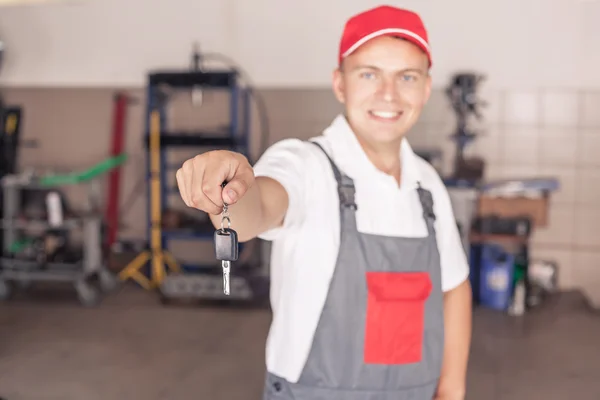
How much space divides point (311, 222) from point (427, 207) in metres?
0.27

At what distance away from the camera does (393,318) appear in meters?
1.27

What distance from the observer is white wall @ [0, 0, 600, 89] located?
4.37 m

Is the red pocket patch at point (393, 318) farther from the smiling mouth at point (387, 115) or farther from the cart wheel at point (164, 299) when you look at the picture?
the cart wheel at point (164, 299)

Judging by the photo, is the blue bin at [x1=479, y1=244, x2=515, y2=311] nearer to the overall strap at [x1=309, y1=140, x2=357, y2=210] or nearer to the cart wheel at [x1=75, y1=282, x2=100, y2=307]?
the cart wheel at [x1=75, y1=282, x2=100, y2=307]

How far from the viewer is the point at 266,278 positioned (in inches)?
183

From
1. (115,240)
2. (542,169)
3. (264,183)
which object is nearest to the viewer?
(264,183)

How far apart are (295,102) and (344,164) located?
3.47 meters

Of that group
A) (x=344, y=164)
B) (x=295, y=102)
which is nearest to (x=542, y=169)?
(x=295, y=102)

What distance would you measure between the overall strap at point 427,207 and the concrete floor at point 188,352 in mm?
1769

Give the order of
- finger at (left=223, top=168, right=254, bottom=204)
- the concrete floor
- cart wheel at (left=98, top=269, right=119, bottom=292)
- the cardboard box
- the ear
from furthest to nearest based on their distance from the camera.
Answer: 1. cart wheel at (left=98, top=269, right=119, bottom=292)
2. the cardboard box
3. the concrete floor
4. the ear
5. finger at (left=223, top=168, right=254, bottom=204)

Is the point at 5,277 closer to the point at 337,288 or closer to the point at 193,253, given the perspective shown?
the point at 193,253

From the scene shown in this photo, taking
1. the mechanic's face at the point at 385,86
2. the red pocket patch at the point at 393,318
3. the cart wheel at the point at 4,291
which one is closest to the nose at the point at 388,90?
the mechanic's face at the point at 385,86

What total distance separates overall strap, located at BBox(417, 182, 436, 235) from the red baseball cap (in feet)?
0.98

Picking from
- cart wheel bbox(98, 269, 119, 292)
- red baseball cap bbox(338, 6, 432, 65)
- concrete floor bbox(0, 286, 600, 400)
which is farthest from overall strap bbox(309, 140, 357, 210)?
cart wheel bbox(98, 269, 119, 292)
